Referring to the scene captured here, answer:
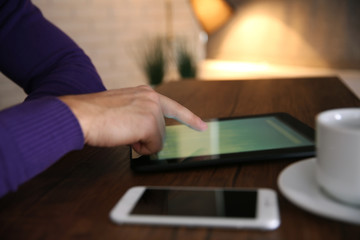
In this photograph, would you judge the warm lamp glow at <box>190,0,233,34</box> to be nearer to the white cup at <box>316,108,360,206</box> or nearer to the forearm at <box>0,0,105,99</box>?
the forearm at <box>0,0,105,99</box>

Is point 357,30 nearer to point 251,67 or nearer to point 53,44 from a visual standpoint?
point 251,67

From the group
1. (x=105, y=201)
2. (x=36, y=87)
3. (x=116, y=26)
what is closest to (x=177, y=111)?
(x=105, y=201)

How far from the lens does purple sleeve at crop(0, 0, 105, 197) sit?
427mm

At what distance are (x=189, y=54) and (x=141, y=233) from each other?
97.7 inches

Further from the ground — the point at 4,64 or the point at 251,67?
the point at 4,64

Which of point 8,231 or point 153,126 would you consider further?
point 153,126

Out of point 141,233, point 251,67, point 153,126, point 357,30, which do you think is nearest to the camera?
point 141,233

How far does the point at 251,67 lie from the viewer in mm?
2738

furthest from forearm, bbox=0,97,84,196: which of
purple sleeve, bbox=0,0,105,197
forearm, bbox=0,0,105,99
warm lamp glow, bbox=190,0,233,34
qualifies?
warm lamp glow, bbox=190,0,233,34

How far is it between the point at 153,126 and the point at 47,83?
344mm

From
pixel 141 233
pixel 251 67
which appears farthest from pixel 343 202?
pixel 251 67

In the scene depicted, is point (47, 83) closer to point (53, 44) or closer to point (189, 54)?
point (53, 44)

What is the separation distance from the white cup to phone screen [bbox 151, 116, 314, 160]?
0.17 m

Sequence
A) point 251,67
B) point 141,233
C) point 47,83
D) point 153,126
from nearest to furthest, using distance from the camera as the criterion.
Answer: point 141,233, point 153,126, point 47,83, point 251,67
